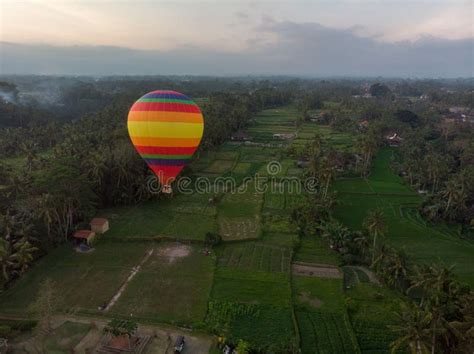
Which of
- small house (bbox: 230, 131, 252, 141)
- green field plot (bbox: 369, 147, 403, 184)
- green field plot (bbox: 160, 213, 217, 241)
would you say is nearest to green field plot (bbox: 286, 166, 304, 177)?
green field plot (bbox: 369, 147, 403, 184)

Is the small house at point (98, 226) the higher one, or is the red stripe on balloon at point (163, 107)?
the red stripe on balloon at point (163, 107)

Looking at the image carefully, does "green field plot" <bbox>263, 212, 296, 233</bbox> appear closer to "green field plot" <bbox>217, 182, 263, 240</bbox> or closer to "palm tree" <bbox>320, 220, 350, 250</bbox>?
"green field plot" <bbox>217, 182, 263, 240</bbox>

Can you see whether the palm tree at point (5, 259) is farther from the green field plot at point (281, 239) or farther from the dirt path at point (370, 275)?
the dirt path at point (370, 275)

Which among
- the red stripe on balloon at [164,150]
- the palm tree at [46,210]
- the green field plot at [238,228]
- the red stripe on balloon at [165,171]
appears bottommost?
the green field plot at [238,228]

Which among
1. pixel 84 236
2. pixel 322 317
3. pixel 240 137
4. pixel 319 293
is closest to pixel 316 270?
pixel 319 293

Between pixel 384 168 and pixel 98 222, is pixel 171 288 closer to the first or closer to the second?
pixel 98 222

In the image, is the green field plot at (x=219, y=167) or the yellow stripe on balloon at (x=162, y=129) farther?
the green field plot at (x=219, y=167)

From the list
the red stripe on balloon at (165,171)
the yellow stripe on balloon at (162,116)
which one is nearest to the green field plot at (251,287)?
the red stripe on balloon at (165,171)

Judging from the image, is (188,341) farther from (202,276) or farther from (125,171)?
(125,171)
